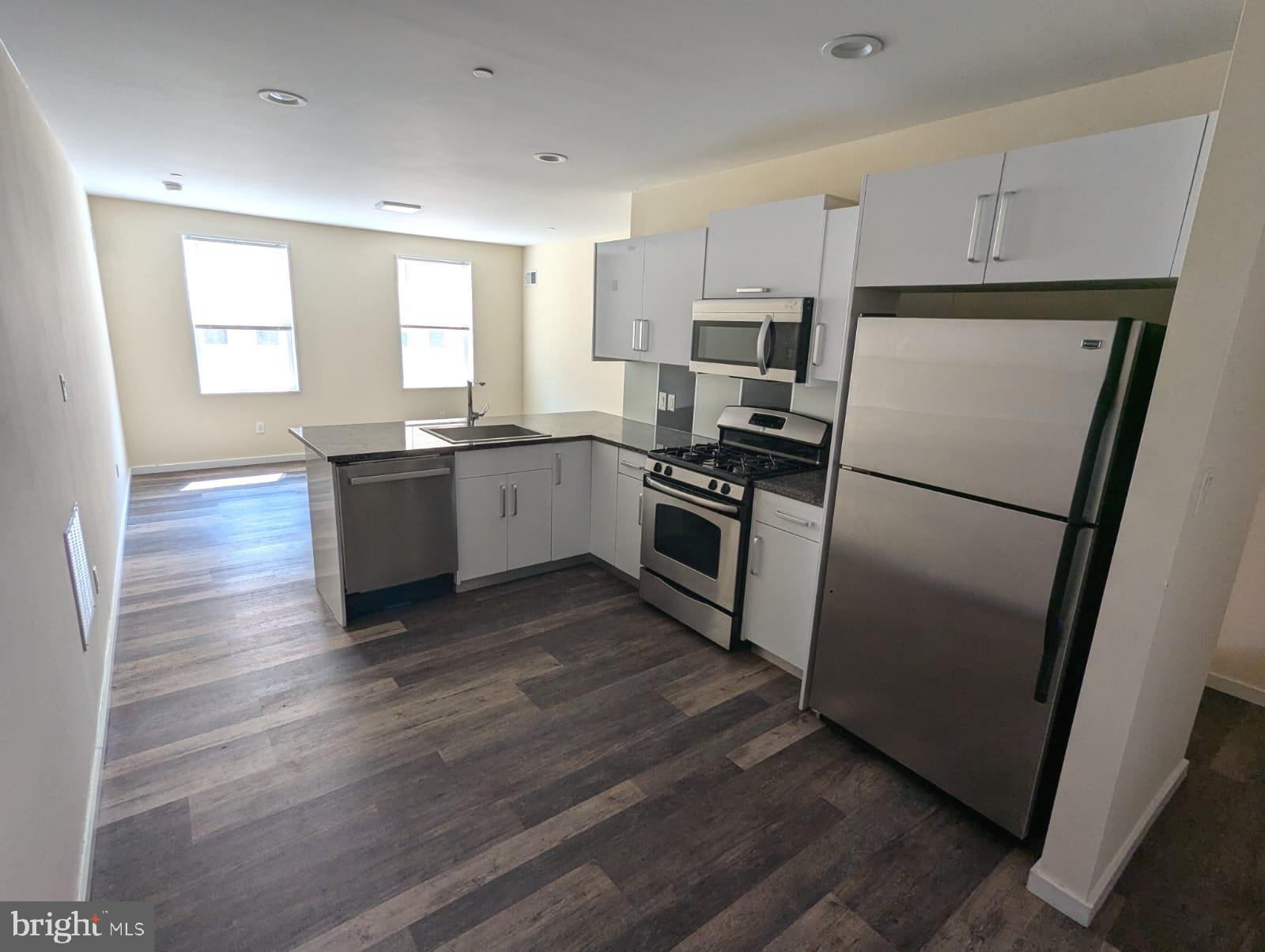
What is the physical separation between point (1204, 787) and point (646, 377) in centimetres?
353

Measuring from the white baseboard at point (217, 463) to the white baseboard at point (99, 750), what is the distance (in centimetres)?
276

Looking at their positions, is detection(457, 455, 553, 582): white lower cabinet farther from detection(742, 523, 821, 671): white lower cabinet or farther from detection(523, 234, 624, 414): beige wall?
detection(523, 234, 624, 414): beige wall

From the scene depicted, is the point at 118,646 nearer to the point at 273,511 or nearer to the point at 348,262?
the point at 273,511

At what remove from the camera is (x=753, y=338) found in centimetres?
306

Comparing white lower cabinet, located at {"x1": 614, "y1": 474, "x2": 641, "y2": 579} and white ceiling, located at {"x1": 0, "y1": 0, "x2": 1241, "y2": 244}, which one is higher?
white ceiling, located at {"x1": 0, "y1": 0, "x2": 1241, "y2": 244}

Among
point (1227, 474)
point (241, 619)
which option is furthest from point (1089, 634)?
point (241, 619)

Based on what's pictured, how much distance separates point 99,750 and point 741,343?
3.14m

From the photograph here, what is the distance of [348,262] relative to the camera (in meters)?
6.75

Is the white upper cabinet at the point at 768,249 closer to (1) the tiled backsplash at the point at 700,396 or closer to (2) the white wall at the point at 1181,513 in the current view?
(1) the tiled backsplash at the point at 700,396

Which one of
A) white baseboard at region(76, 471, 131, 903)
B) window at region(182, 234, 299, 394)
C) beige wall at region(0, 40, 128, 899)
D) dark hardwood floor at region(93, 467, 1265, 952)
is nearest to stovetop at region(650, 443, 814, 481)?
dark hardwood floor at region(93, 467, 1265, 952)

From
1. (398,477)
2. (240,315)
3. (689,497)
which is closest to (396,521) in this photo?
(398,477)

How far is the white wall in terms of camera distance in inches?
55.1

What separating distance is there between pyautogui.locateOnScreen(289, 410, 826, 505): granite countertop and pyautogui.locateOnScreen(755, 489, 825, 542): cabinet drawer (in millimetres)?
33

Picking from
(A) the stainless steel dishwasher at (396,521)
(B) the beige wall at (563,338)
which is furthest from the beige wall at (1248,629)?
(B) the beige wall at (563,338)
